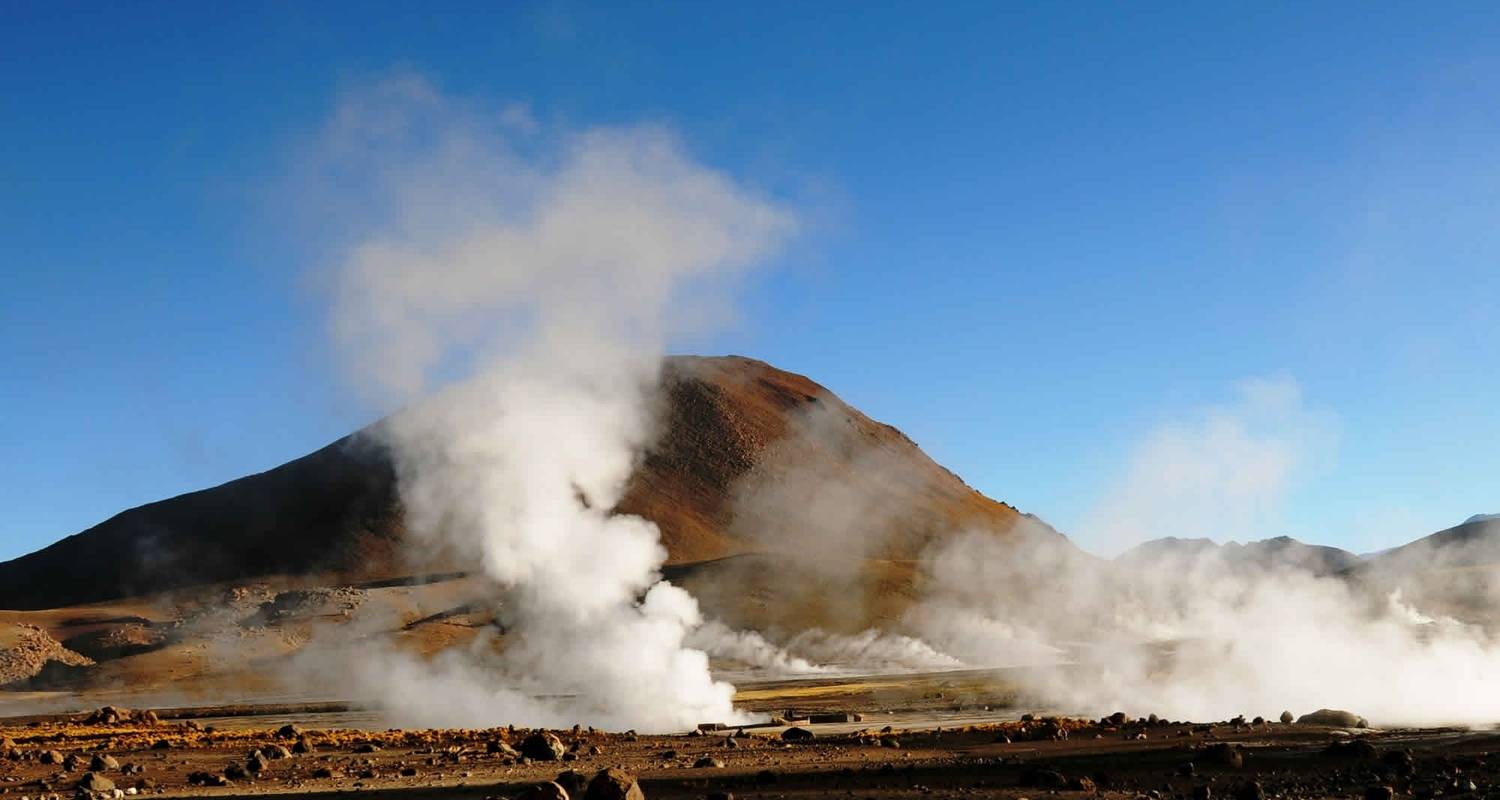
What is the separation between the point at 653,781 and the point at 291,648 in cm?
11581

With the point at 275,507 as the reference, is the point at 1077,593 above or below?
below

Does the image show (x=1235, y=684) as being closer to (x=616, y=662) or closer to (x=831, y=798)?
(x=616, y=662)

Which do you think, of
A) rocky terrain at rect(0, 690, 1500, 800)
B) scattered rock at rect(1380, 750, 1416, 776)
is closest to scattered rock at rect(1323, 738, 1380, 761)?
rocky terrain at rect(0, 690, 1500, 800)

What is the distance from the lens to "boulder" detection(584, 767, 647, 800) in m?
20.9

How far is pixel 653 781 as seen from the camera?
28281 mm

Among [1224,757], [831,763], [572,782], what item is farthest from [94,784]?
[1224,757]

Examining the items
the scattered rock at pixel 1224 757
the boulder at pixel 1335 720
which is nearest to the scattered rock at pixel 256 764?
the scattered rock at pixel 1224 757

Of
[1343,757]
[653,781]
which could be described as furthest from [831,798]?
[1343,757]

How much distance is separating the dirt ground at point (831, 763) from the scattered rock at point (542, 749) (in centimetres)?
31

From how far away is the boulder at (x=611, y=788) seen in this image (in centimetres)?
2091

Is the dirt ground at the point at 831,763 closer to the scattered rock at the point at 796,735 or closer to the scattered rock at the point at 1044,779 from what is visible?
the scattered rock at the point at 1044,779

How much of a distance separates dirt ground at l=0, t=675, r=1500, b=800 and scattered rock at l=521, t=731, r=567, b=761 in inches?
12.1

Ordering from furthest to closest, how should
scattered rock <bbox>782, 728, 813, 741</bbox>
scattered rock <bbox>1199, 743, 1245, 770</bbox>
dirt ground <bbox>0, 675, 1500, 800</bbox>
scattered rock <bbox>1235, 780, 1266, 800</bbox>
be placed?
scattered rock <bbox>782, 728, 813, 741</bbox> < scattered rock <bbox>1199, 743, 1245, 770</bbox> < dirt ground <bbox>0, 675, 1500, 800</bbox> < scattered rock <bbox>1235, 780, 1266, 800</bbox>

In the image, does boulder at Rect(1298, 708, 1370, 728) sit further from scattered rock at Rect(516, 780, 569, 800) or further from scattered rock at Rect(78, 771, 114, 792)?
scattered rock at Rect(78, 771, 114, 792)
